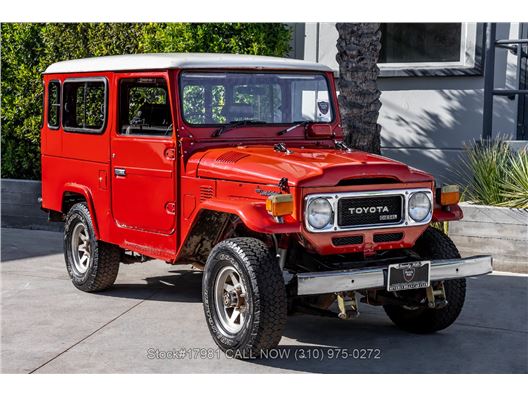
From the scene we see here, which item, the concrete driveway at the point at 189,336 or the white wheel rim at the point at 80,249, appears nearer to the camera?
the concrete driveway at the point at 189,336

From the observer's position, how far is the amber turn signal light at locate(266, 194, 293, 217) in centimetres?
568

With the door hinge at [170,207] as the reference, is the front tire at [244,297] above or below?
below

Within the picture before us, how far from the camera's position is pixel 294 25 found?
12.2 meters

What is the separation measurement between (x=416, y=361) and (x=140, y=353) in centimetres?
188

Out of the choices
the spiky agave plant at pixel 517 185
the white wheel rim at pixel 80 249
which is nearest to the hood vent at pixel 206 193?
the white wheel rim at pixel 80 249

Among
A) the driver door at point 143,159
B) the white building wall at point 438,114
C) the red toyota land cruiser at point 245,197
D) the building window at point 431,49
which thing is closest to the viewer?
the red toyota land cruiser at point 245,197

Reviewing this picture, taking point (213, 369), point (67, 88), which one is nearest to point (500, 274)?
point (213, 369)

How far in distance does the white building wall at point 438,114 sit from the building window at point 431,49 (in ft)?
0.40

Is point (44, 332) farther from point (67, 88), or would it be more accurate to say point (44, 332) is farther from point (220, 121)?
point (67, 88)

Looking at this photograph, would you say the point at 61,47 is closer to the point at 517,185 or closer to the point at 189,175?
the point at 189,175

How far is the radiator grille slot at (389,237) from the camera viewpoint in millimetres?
6148

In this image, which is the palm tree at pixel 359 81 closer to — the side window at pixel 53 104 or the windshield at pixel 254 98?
the windshield at pixel 254 98

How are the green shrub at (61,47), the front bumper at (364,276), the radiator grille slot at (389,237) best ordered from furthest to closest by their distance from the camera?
the green shrub at (61,47) → the radiator grille slot at (389,237) → the front bumper at (364,276)

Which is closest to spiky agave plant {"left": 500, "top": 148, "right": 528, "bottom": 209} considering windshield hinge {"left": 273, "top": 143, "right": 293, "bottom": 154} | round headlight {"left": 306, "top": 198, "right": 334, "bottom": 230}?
windshield hinge {"left": 273, "top": 143, "right": 293, "bottom": 154}
